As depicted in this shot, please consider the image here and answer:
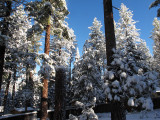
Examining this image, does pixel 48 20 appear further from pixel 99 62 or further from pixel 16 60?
pixel 99 62

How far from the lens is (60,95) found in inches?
183

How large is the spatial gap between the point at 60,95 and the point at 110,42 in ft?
9.72

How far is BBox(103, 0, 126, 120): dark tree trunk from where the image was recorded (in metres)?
4.50

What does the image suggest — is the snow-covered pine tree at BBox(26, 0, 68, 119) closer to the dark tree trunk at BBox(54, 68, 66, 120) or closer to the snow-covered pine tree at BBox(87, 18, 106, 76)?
the dark tree trunk at BBox(54, 68, 66, 120)

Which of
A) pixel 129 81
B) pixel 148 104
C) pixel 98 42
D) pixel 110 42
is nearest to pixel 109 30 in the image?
pixel 110 42

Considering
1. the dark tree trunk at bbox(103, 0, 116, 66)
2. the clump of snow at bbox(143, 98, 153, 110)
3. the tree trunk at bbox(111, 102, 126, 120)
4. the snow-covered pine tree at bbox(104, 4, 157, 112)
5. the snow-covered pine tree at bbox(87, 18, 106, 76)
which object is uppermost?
the snow-covered pine tree at bbox(87, 18, 106, 76)

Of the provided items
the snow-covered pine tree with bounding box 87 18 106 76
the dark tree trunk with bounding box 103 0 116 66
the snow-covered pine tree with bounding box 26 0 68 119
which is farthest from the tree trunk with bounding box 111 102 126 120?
the snow-covered pine tree with bounding box 87 18 106 76

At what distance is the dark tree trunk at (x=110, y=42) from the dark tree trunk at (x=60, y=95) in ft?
6.07

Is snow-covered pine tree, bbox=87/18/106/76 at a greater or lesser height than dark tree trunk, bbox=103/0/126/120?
greater

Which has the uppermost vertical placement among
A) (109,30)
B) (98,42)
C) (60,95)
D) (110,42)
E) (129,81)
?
(98,42)

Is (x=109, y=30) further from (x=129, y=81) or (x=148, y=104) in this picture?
(x=148, y=104)

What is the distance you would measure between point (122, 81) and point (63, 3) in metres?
9.58

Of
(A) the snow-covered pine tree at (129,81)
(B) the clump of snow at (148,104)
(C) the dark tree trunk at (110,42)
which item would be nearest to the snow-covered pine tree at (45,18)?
(C) the dark tree trunk at (110,42)

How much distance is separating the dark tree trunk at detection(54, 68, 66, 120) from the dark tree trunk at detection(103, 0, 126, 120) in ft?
6.07
